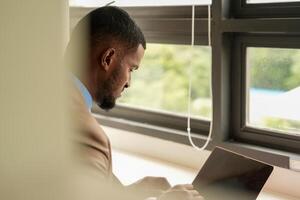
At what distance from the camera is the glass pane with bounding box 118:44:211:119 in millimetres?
1870

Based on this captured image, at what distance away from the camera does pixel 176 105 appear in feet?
6.57

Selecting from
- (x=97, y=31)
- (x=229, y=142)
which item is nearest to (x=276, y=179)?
(x=229, y=142)

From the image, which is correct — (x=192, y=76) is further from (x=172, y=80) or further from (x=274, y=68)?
(x=274, y=68)

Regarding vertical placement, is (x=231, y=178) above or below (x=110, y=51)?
below

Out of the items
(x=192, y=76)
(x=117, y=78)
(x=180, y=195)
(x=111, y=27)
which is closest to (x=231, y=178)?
(x=180, y=195)

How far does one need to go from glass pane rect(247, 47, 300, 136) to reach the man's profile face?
0.54 m

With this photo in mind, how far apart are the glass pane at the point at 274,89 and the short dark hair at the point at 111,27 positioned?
0.58m

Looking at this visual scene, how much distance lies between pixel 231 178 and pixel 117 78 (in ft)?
1.38

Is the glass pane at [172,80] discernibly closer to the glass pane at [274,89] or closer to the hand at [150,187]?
the glass pane at [274,89]

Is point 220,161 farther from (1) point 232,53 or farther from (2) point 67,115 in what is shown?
(2) point 67,115

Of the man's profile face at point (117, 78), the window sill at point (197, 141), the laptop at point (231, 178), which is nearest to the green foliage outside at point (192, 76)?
the window sill at point (197, 141)

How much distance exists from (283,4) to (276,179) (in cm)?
60

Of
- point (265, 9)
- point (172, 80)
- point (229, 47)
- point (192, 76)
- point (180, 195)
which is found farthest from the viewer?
point (172, 80)

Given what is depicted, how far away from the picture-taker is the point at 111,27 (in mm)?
1231
